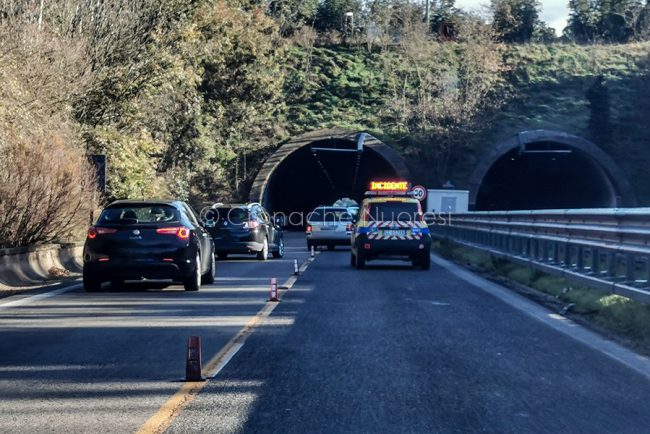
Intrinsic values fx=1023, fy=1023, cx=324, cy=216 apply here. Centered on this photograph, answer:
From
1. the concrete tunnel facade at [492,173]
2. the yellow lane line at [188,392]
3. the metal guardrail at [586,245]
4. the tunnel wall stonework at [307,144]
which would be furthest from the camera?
the tunnel wall stonework at [307,144]

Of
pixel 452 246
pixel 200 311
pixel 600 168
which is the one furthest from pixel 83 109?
→ pixel 600 168

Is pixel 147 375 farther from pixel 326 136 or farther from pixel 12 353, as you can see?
pixel 326 136

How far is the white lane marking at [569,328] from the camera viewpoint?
33.8ft

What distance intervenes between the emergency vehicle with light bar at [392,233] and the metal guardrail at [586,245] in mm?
1940

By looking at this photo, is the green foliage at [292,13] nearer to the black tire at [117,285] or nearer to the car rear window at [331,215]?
the car rear window at [331,215]

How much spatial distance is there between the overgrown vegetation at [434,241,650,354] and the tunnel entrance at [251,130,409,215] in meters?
30.8

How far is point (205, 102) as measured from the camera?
44.6 m

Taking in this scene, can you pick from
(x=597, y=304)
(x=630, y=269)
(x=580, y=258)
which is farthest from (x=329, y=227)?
(x=630, y=269)

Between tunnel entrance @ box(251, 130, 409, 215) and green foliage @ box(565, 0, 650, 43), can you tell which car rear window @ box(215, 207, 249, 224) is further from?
green foliage @ box(565, 0, 650, 43)

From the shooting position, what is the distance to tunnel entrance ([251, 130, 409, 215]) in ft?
175

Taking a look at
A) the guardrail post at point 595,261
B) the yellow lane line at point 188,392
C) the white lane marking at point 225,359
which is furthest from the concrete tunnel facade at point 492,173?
the white lane marking at point 225,359

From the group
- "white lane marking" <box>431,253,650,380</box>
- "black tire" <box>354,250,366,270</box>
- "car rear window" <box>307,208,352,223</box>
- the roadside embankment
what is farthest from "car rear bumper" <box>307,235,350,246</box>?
"white lane marking" <box>431,253,650,380</box>

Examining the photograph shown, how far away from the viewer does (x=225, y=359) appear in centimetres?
1016

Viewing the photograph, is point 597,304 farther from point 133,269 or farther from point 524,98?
point 524,98
